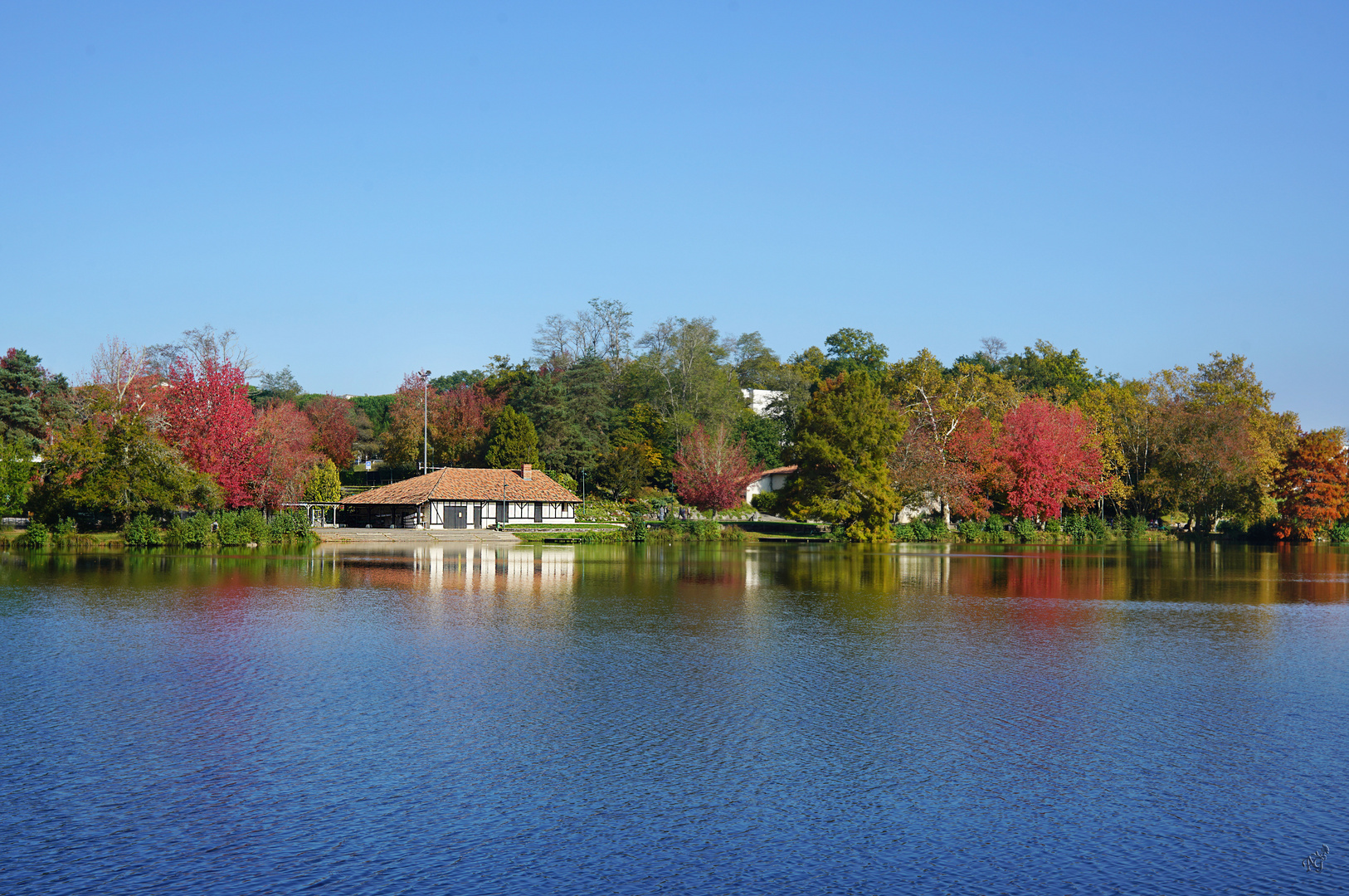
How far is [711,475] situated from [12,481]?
38.1 m

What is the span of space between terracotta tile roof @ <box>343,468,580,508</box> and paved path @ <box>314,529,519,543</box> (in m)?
2.88

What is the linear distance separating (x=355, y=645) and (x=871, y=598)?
14686mm

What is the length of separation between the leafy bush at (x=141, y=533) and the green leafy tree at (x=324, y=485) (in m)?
19.4

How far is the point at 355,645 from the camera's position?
19.1m

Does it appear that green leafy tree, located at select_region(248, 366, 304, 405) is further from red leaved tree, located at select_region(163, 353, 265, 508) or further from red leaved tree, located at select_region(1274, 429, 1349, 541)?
red leaved tree, located at select_region(1274, 429, 1349, 541)

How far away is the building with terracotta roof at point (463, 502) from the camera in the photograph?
66312mm

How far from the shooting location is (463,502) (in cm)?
6688

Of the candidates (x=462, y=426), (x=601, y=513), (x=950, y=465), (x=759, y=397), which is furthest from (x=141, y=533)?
(x=759, y=397)

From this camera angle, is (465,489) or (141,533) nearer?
(141,533)

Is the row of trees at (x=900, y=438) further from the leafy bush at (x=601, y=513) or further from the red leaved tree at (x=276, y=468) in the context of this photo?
the red leaved tree at (x=276, y=468)

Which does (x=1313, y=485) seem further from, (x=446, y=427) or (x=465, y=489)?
(x=446, y=427)

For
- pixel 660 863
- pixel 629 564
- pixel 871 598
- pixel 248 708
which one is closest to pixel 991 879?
pixel 660 863

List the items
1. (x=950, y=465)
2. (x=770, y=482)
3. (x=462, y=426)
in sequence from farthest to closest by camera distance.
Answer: (x=770, y=482) → (x=462, y=426) → (x=950, y=465)

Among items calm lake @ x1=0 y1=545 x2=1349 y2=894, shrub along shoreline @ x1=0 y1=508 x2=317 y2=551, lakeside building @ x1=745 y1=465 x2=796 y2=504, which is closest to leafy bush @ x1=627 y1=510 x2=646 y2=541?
shrub along shoreline @ x1=0 y1=508 x2=317 y2=551
